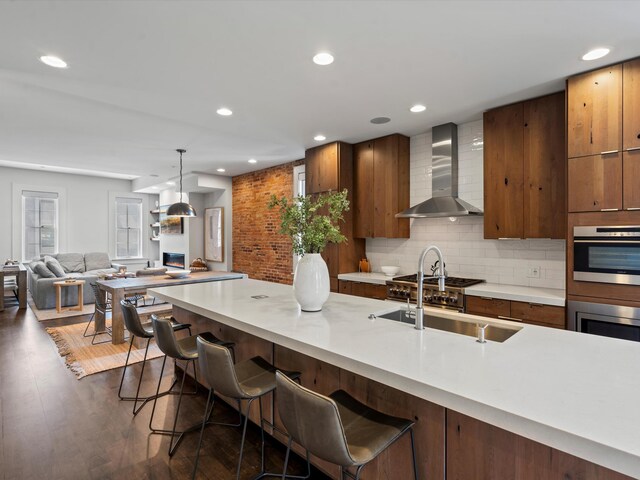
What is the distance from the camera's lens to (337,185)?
4617 millimetres

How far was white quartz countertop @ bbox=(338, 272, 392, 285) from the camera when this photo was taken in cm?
417

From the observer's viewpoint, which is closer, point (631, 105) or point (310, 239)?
point (310, 239)

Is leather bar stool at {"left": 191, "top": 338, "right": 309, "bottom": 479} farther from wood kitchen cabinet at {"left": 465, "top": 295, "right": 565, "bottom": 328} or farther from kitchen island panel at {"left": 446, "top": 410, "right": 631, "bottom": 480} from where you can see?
wood kitchen cabinet at {"left": 465, "top": 295, "right": 565, "bottom": 328}

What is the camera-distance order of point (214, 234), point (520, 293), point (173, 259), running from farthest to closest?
1. point (173, 259)
2. point (214, 234)
3. point (520, 293)

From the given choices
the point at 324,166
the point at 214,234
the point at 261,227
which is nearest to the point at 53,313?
the point at 214,234

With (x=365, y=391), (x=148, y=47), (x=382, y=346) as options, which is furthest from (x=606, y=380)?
(x=148, y=47)

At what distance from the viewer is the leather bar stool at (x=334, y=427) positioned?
1204 millimetres

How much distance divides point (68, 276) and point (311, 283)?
6.91 m

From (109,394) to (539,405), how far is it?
11.1 ft

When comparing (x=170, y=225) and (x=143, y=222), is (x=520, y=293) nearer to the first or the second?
(x=170, y=225)

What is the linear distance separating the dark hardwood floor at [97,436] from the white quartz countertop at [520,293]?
2.16 meters

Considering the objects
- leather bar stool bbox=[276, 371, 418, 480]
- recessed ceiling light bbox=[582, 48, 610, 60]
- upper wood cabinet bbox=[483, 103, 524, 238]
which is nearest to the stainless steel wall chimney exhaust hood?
upper wood cabinet bbox=[483, 103, 524, 238]

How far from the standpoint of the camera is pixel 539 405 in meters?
1.03

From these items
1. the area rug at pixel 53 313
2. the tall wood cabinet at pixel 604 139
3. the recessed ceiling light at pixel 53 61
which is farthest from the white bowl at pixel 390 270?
the area rug at pixel 53 313
